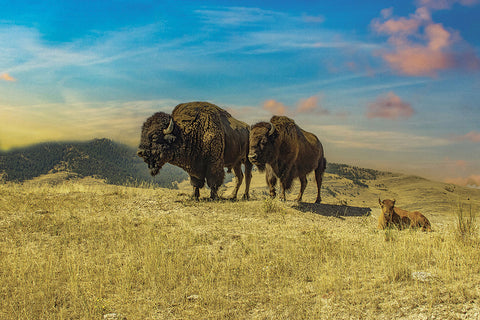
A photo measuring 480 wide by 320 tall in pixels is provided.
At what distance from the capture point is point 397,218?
991 centimetres

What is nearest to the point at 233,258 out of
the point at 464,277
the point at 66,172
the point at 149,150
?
the point at 464,277

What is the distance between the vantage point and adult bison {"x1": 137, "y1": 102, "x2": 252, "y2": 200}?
11305 mm

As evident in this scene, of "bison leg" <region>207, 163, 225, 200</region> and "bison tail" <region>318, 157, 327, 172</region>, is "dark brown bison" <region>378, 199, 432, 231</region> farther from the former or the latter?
"bison tail" <region>318, 157, 327, 172</region>

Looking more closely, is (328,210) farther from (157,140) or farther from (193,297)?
(193,297)

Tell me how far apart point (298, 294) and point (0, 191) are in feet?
39.9

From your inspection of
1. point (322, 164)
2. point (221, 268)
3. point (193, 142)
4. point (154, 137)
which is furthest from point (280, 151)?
point (221, 268)

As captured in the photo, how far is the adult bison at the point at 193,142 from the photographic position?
1130 centimetres

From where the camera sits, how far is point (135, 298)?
5.14 metres

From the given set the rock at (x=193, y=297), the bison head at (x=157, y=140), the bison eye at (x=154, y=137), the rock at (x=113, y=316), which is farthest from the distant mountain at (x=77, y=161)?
the rock at (x=113, y=316)

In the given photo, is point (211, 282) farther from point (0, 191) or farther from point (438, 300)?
point (0, 191)

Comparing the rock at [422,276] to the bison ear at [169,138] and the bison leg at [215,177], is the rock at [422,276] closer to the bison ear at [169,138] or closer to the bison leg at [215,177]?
the bison leg at [215,177]

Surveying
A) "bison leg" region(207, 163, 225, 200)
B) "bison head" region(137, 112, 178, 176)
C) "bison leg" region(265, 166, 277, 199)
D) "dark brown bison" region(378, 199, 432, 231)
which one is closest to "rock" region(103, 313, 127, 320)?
"bison head" region(137, 112, 178, 176)

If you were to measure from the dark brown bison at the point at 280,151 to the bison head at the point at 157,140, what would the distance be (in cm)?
273

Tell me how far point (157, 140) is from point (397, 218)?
7248 millimetres
